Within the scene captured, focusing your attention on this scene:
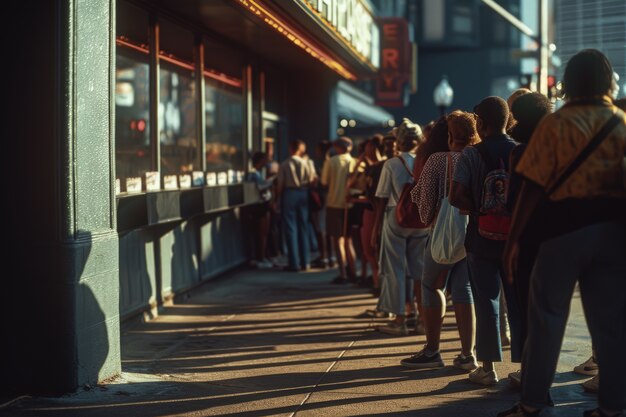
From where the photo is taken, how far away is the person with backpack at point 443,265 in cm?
713

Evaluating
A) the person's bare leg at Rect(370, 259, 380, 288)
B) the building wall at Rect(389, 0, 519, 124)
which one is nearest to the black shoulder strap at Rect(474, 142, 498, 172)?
the person's bare leg at Rect(370, 259, 380, 288)

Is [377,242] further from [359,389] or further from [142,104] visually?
[359,389]

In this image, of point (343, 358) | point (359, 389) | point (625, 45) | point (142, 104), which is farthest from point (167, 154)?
point (625, 45)

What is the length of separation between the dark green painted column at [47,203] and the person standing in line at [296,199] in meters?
7.73

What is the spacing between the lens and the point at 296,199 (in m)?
14.5

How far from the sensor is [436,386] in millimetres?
6832

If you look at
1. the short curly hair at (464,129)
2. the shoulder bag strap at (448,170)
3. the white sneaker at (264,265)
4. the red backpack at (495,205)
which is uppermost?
the short curly hair at (464,129)

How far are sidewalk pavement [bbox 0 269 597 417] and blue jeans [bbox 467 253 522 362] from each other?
28cm

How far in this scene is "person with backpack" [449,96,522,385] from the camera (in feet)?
20.7

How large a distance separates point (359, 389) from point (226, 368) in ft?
4.04

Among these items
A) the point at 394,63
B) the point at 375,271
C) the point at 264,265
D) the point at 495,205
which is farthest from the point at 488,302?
the point at 394,63

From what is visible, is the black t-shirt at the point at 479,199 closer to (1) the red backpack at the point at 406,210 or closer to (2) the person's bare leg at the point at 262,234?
(1) the red backpack at the point at 406,210

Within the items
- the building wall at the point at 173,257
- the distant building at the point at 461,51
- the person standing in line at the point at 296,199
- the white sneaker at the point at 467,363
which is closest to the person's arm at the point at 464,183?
the white sneaker at the point at 467,363

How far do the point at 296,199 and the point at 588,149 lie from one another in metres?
9.60
